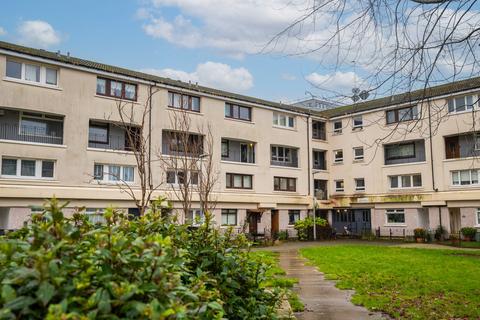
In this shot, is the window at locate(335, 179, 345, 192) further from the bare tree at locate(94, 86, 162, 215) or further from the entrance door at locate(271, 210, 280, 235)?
the bare tree at locate(94, 86, 162, 215)

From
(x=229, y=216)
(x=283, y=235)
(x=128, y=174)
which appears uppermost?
(x=128, y=174)

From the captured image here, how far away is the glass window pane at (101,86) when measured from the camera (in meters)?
28.5

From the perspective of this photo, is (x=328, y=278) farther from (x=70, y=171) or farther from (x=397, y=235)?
(x=397, y=235)

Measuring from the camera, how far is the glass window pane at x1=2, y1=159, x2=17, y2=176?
2486cm

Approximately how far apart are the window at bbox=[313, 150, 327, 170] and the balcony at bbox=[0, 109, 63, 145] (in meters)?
24.0

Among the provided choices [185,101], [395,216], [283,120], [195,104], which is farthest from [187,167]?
[395,216]

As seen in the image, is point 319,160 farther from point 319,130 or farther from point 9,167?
point 9,167

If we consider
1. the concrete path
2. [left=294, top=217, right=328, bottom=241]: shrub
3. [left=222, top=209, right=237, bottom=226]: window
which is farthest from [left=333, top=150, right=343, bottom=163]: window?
the concrete path

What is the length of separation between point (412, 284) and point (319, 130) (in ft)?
104

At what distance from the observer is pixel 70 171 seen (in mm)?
26828

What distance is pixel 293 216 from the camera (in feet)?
130

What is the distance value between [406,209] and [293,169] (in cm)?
1010

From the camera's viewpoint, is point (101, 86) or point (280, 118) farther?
point (280, 118)

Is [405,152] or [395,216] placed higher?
[405,152]
